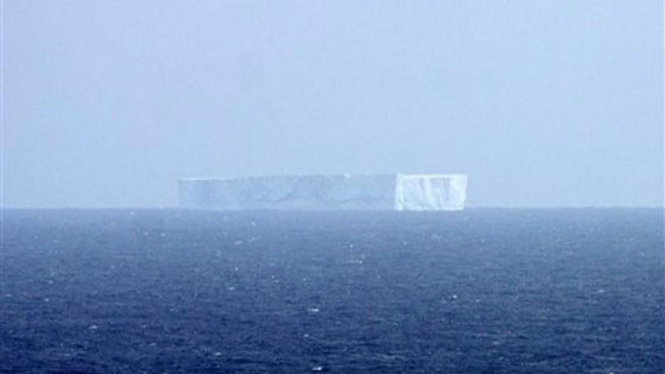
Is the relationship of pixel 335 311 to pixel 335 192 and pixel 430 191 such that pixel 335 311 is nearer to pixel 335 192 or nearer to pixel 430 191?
pixel 335 192

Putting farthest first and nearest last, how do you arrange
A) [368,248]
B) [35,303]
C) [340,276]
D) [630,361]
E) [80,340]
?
[368,248], [340,276], [35,303], [80,340], [630,361]

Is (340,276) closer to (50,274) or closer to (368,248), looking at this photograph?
(50,274)

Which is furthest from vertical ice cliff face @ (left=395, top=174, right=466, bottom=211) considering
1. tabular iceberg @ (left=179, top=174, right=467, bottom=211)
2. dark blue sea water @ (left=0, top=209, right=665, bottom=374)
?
dark blue sea water @ (left=0, top=209, right=665, bottom=374)

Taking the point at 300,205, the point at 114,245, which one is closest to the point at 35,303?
the point at 114,245

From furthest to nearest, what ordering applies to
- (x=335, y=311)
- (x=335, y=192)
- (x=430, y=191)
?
1. (x=430, y=191)
2. (x=335, y=192)
3. (x=335, y=311)

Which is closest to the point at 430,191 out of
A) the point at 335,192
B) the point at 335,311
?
the point at 335,192

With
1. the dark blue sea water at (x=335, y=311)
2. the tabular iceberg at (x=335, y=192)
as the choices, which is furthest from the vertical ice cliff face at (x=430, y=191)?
the dark blue sea water at (x=335, y=311)
